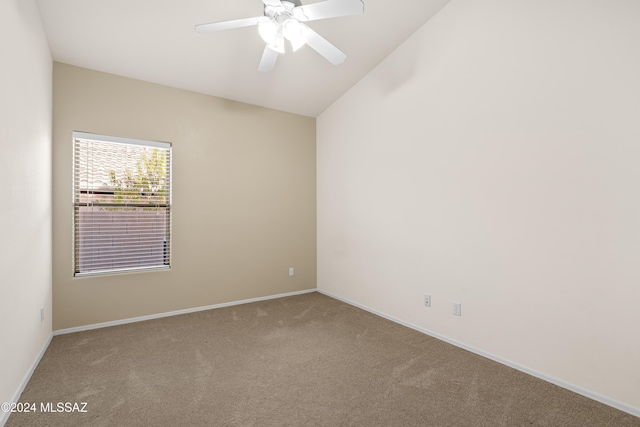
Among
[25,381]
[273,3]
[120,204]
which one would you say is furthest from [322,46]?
[25,381]

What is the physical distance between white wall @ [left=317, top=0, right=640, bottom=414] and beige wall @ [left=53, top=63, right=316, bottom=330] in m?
1.34

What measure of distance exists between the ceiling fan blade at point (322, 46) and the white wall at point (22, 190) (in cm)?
183

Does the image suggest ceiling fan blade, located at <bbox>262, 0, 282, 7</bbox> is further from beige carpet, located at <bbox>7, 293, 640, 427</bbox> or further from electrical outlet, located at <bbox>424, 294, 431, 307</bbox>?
electrical outlet, located at <bbox>424, 294, 431, 307</bbox>

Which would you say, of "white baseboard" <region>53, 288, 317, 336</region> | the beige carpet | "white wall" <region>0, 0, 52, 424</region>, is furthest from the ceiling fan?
"white baseboard" <region>53, 288, 317, 336</region>

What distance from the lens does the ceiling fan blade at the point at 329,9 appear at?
6.50ft

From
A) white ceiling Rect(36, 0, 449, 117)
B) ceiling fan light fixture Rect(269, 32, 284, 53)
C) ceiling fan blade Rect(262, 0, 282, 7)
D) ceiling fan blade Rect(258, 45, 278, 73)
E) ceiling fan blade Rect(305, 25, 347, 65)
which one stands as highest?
white ceiling Rect(36, 0, 449, 117)

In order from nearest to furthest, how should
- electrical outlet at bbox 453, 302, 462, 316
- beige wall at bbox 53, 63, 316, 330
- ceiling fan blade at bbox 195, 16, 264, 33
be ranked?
ceiling fan blade at bbox 195, 16, 264, 33
electrical outlet at bbox 453, 302, 462, 316
beige wall at bbox 53, 63, 316, 330

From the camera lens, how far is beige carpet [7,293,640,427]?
1854mm

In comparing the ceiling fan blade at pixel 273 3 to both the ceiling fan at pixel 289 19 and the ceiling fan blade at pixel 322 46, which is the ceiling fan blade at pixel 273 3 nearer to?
the ceiling fan at pixel 289 19

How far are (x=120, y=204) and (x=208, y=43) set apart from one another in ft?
6.55

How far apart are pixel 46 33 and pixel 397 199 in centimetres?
371

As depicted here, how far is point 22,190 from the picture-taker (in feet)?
6.88

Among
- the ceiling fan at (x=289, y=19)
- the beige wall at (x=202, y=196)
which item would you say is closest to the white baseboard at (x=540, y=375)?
the beige wall at (x=202, y=196)

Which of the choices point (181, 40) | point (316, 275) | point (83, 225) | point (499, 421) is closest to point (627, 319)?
point (499, 421)
